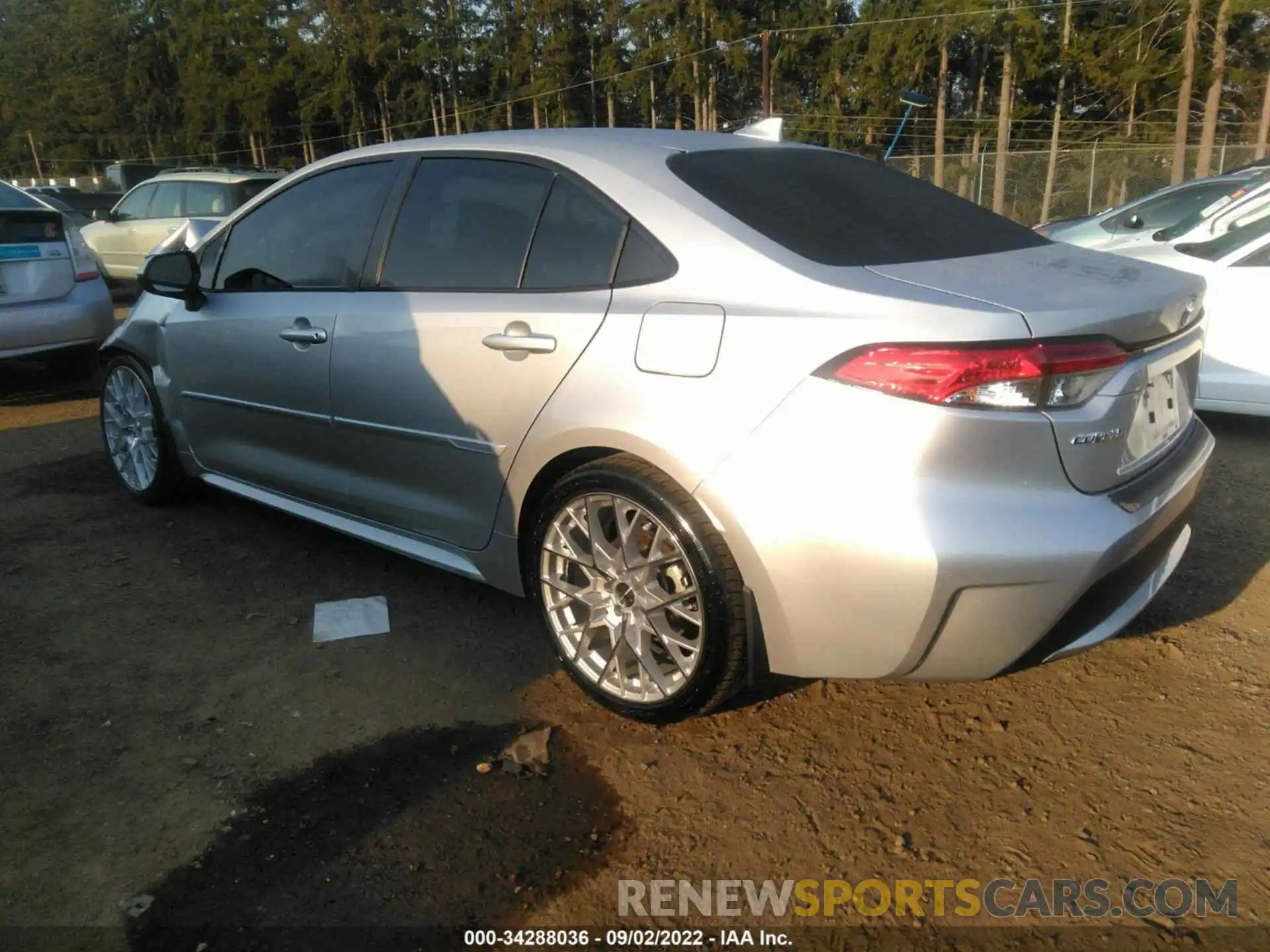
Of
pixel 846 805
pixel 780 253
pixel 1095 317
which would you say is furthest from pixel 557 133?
pixel 846 805

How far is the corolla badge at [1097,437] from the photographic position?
2.36 meters

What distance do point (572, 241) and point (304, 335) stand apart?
3.95 ft

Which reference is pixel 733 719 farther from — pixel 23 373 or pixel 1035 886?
pixel 23 373

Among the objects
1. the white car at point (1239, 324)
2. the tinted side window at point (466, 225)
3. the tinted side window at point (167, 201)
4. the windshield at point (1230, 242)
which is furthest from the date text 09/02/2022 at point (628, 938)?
the tinted side window at point (167, 201)

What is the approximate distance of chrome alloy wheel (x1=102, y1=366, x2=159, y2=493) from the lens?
4.71 m

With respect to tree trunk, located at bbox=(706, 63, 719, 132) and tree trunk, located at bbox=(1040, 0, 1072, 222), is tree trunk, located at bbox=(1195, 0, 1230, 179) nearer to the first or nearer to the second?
tree trunk, located at bbox=(1040, 0, 1072, 222)

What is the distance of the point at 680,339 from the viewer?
261cm

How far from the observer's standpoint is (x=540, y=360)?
2930 millimetres

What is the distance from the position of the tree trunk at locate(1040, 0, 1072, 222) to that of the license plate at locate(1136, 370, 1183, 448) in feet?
75.8

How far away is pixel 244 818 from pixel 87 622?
1.49 m

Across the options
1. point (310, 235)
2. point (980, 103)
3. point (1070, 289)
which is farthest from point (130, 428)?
point (980, 103)

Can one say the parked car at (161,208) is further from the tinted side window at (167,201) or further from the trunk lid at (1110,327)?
the trunk lid at (1110,327)

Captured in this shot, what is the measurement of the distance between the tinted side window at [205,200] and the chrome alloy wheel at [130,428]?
7910 millimetres

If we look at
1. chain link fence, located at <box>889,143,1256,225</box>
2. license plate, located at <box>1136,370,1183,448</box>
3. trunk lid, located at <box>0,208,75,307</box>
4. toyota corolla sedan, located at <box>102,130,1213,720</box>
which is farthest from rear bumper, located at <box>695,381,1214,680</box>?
chain link fence, located at <box>889,143,1256,225</box>
